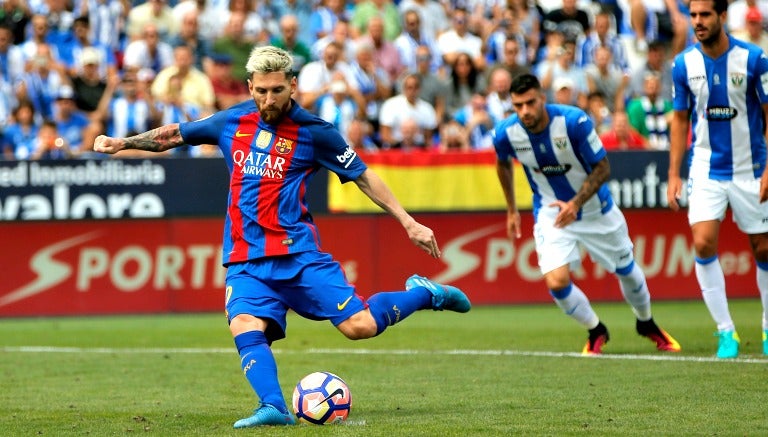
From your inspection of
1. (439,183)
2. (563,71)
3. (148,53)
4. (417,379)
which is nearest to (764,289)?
(417,379)

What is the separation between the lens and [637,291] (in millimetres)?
11094

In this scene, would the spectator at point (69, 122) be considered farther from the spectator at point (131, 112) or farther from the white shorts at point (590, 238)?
the white shorts at point (590, 238)

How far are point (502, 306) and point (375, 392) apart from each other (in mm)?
8039

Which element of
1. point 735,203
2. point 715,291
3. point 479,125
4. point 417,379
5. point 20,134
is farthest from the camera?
point 479,125

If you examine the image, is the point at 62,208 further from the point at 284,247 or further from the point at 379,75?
the point at 284,247

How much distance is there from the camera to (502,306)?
664 inches

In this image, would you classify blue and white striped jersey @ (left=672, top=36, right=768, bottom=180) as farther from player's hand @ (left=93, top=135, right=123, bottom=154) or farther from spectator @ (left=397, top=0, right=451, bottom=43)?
spectator @ (left=397, top=0, right=451, bottom=43)

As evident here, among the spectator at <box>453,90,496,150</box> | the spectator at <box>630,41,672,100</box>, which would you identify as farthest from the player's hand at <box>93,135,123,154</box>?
the spectator at <box>630,41,672,100</box>

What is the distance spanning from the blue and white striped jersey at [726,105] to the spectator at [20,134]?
1005 cm

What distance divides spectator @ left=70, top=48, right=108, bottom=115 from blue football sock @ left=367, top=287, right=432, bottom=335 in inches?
437

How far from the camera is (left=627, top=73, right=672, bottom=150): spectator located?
1834cm

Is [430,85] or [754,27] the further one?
[430,85]

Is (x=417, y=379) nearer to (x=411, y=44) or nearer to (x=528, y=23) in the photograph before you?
(x=411, y=44)

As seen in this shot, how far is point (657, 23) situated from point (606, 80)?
7.69ft
